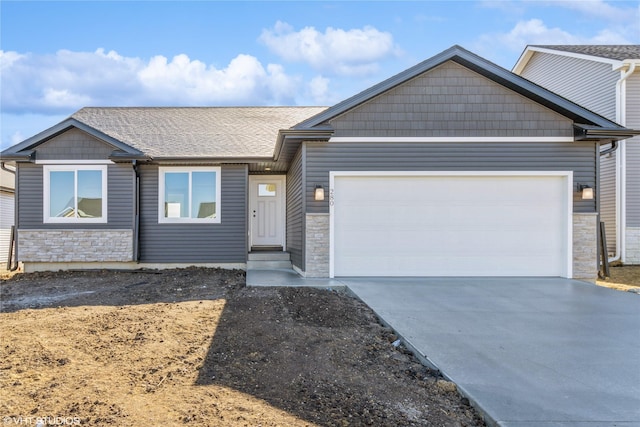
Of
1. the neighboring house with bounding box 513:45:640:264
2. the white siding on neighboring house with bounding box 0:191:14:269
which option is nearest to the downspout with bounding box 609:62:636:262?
the neighboring house with bounding box 513:45:640:264

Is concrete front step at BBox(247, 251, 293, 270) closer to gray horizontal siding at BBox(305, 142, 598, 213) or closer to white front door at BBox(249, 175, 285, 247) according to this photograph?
white front door at BBox(249, 175, 285, 247)

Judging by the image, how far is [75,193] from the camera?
32.9ft

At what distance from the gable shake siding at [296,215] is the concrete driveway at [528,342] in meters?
1.63

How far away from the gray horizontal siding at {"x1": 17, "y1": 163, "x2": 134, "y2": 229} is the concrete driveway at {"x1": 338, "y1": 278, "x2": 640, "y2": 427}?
6034 millimetres

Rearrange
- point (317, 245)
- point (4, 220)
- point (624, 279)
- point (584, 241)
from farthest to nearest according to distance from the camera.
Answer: point (4, 220)
point (624, 279)
point (584, 241)
point (317, 245)

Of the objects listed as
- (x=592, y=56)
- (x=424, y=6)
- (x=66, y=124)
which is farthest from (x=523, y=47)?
(x=66, y=124)

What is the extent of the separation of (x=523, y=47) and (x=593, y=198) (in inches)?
385

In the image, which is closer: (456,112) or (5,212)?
(456,112)

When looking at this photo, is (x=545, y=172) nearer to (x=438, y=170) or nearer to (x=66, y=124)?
(x=438, y=170)

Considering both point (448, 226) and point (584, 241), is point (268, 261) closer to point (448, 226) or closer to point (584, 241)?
point (448, 226)

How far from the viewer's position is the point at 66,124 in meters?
9.78

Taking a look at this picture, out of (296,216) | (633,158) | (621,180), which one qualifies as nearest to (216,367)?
(296,216)

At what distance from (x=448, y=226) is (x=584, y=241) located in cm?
274

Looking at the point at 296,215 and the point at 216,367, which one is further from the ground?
the point at 296,215
